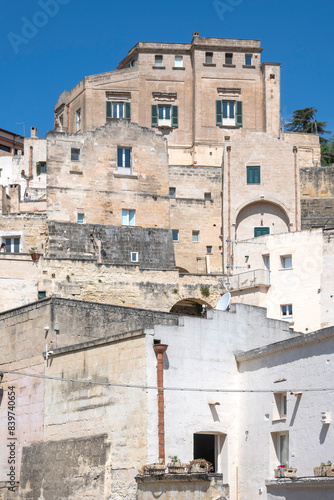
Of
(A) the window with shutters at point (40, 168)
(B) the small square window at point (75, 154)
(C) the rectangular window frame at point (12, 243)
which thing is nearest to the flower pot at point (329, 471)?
(C) the rectangular window frame at point (12, 243)

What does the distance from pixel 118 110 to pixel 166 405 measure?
34.4 meters

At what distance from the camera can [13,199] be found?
58.4 m

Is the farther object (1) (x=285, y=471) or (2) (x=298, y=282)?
(2) (x=298, y=282)

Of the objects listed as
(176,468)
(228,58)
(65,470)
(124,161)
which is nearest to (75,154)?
(124,161)

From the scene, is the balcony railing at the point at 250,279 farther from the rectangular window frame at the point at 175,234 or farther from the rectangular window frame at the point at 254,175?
the rectangular window frame at the point at 254,175

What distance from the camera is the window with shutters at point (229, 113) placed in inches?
2453

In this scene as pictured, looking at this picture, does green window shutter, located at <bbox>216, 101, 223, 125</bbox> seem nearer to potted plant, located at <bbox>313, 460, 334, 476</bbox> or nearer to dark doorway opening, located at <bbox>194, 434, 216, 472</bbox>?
dark doorway opening, located at <bbox>194, 434, 216, 472</bbox>

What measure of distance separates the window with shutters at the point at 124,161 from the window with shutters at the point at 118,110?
30.3 ft

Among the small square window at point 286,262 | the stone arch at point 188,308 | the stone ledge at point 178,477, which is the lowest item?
the stone ledge at point 178,477

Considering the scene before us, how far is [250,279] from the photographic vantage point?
4784 centimetres

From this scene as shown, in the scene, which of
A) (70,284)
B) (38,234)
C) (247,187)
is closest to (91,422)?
(70,284)

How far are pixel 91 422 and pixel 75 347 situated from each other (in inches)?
103

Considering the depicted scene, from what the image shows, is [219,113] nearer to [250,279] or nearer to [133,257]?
[133,257]

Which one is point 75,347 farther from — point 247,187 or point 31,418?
point 247,187
